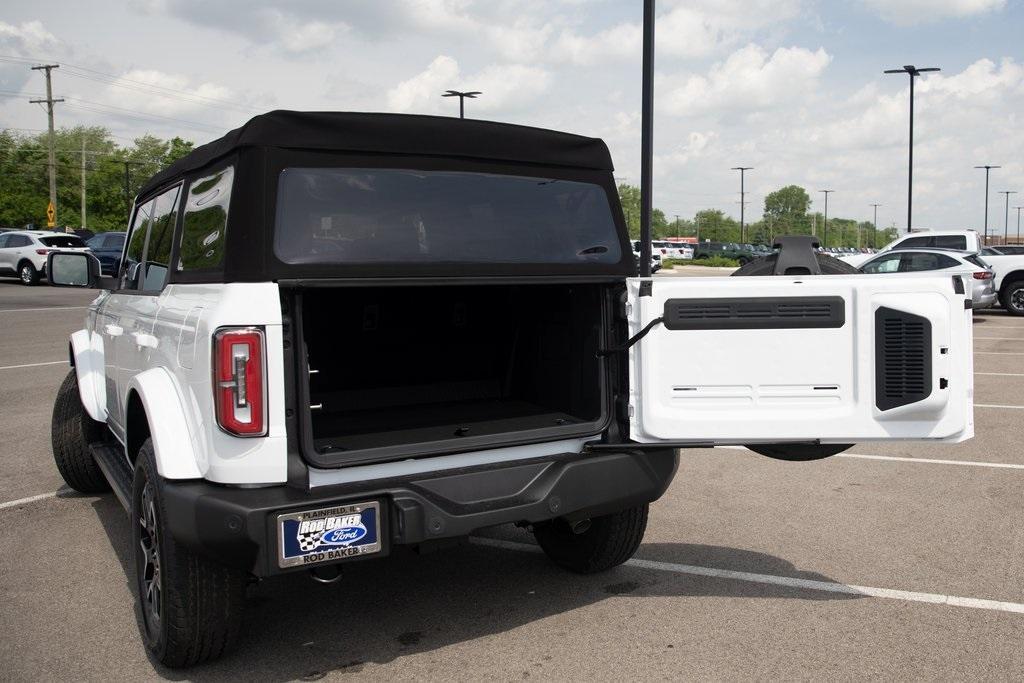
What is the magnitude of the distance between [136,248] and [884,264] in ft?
54.5

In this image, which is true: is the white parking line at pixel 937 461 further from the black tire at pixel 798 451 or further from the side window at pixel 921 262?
the side window at pixel 921 262

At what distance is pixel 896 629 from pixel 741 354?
1.35 metres

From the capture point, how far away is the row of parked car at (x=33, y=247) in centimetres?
2859

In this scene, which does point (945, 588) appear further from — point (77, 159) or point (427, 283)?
point (77, 159)

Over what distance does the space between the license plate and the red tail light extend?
Answer: 0.33m

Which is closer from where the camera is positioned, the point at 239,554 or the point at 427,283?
the point at 239,554

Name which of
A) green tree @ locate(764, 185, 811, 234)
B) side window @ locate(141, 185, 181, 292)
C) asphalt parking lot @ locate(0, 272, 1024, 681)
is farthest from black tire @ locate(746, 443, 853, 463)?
green tree @ locate(764, 185, 811, 234)

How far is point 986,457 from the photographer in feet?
23.7

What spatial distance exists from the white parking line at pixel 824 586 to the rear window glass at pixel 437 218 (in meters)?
1.69

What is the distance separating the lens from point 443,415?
4.60m

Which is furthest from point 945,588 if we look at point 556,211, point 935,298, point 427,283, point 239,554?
point 239,554

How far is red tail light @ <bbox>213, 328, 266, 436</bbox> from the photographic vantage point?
3133mm

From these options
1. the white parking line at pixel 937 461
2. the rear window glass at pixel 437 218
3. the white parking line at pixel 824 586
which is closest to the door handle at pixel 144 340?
the rear window glass at pixel 437 218

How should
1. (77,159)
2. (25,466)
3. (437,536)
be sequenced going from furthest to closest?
(77,159) → (25,466) → (437,536)
